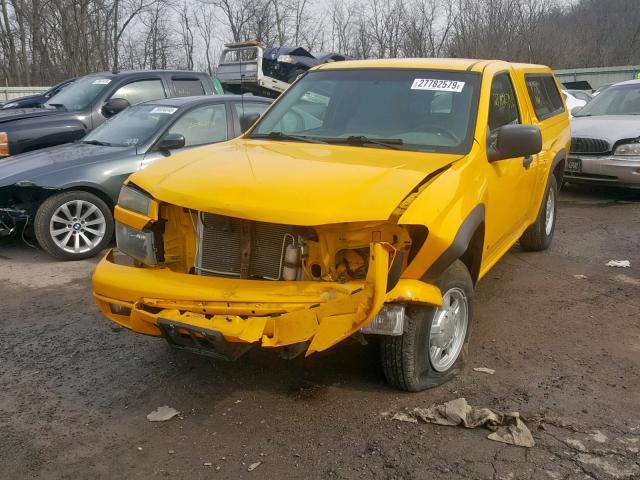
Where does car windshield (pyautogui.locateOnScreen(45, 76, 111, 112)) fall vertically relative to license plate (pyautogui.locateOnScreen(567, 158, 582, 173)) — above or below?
above

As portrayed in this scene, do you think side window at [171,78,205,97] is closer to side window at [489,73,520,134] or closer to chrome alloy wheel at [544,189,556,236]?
chrome alloy wheel at [544,189,556,236]

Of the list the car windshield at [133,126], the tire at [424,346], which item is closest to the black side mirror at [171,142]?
the car windshield at [133,126]

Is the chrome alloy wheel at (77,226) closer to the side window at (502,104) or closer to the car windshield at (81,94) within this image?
the car windshield at (81,94)

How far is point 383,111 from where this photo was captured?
171 inches

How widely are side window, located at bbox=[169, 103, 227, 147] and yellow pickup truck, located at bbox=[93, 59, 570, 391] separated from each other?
8.86 feet

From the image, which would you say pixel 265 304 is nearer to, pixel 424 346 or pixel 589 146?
pixel 424 346

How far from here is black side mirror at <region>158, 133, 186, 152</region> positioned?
670 centimetres

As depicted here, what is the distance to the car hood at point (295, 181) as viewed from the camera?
3.04 meters

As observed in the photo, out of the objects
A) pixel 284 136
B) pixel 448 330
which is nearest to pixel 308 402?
pixel 448 330

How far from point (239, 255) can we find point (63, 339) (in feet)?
5.98

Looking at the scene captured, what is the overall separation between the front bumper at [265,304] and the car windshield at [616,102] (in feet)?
26.1

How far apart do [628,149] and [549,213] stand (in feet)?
9.89

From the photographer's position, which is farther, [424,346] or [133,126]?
[133,126]

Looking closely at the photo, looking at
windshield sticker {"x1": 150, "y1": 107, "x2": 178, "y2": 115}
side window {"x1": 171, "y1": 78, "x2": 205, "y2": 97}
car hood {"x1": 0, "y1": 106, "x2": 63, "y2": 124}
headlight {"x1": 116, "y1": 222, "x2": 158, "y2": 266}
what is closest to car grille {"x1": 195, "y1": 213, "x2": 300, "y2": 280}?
headlight {"x1": 116, "y1": 222, "x2": 158, "y2": 266}
